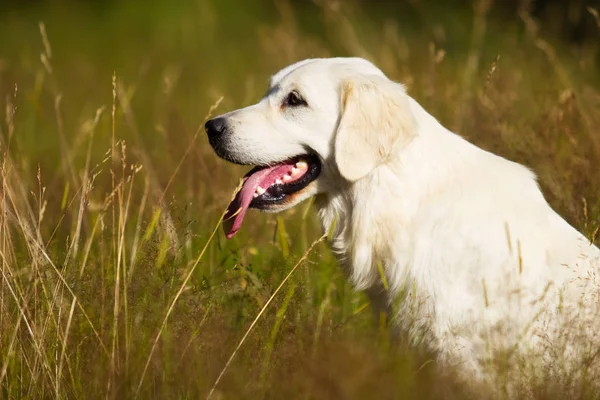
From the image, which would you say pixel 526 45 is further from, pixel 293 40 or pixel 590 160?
pixel 590 160

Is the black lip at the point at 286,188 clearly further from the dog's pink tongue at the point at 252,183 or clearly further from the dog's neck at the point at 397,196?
the dog's neck at the point at 397,196

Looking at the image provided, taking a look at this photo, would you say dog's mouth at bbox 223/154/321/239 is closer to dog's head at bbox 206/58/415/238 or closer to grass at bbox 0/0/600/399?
dog's head at bbox 206/58/415/238

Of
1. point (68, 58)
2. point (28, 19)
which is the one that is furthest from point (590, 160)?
point (28, 19)

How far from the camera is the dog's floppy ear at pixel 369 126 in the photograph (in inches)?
123

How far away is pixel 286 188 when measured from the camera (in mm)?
3387

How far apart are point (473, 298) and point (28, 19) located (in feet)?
44.0

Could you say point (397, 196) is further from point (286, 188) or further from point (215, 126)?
point (215, 126)

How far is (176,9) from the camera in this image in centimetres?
1451

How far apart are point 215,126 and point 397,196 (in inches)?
31.7

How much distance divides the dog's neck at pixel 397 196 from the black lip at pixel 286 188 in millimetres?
195

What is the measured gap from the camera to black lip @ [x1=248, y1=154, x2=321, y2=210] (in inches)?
132

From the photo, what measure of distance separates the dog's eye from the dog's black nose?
0.27 meters

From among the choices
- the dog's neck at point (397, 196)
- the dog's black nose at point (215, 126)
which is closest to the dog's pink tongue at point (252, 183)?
the dog's black nose at point (215, 126)

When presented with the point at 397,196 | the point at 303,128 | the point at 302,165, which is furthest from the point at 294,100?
the point at 397,196
